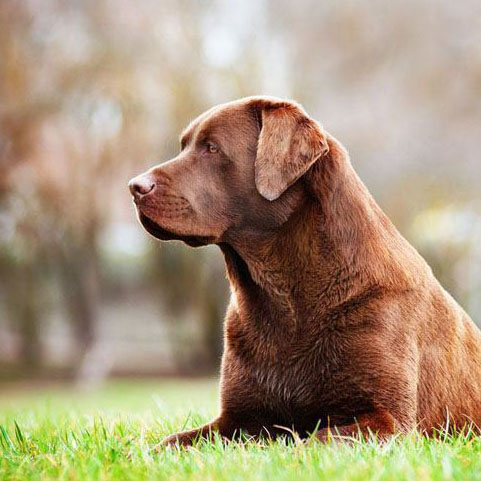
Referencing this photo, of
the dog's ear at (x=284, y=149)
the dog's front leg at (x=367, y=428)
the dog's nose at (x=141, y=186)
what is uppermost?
the dog's ear at (x=284, y=149)

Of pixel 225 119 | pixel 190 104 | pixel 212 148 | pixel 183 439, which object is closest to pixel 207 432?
pixel 183 439

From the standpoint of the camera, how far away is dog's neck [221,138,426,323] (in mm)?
3834

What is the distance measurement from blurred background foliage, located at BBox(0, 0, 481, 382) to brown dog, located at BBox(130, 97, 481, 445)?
→ 13208 millimetres

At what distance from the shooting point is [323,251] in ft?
12.7

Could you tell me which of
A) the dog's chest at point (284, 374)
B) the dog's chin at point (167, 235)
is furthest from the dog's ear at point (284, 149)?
the dog's chest at point (284, 374)

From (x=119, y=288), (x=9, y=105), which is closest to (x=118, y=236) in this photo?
(x=119, y=288)

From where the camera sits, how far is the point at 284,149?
3.82 meters

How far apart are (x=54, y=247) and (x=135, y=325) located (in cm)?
467

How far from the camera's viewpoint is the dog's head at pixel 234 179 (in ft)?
Result: 12.5

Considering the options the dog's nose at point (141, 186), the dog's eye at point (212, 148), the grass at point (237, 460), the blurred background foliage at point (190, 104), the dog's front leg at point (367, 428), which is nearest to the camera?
the grass at point (237, 460)

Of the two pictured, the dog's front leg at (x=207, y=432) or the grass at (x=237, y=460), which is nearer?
the grass at (x=237, y=460)

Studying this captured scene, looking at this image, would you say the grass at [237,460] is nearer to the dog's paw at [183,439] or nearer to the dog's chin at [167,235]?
the dog's paw at [183,439]

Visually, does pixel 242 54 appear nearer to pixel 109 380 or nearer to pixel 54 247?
pixel 54 247

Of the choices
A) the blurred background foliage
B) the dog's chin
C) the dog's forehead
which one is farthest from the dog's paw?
the blurred background foliage
